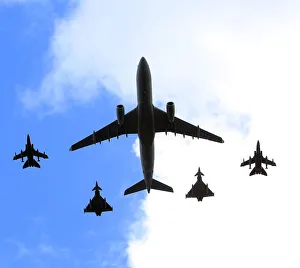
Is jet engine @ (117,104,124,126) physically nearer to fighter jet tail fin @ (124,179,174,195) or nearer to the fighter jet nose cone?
the fighter jet nose cone

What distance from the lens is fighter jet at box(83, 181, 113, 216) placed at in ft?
231

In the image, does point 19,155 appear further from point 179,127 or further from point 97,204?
point 179,127

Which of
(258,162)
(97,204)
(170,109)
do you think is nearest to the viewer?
(170,109)

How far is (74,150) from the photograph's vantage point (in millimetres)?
65688

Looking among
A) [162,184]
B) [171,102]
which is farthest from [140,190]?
[171,102]

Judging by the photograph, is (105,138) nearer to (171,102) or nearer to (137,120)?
(137,120)

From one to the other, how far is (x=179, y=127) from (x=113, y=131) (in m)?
7.64

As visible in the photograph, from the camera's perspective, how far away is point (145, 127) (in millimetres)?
57031

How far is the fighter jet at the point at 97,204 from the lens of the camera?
231 ft


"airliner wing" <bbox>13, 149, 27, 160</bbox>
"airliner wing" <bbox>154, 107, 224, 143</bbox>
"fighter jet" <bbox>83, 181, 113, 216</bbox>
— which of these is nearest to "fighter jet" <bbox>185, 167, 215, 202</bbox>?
"airliner wing" <bbox>154, 107, 224, 143</bbox>

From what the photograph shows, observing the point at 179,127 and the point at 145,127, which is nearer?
the point at 145,127

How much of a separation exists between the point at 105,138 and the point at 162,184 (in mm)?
8991

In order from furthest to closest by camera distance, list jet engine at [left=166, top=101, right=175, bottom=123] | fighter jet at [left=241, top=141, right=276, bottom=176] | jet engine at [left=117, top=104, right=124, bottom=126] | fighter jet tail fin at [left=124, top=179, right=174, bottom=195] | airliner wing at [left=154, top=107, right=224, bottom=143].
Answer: fighter jet at [left=241, top=141, right=276, bottom=176] → fighter jet tail fin at [left=124, top=179, right=174, bottom=195] → airliner wing at [left=154, top=107, right=224, bottom=143] → jet engine at [left=166, top=101, right=175, bottom=123] → jet engine at [left=117, top=104, right=124, bottom=126]

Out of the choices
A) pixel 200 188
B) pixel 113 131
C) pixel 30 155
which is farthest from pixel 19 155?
pixel 200 188
